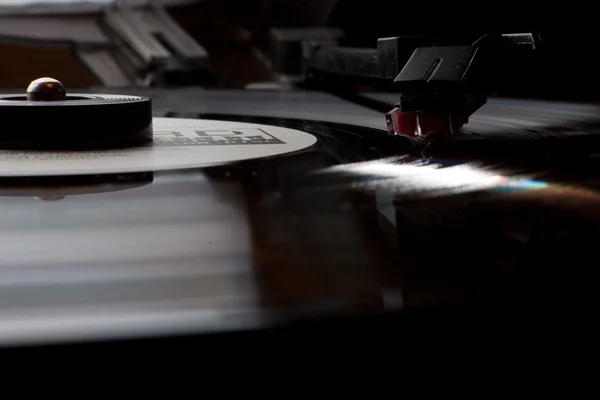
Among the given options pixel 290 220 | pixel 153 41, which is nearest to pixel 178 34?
pixel 153 41

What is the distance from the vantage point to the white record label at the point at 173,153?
0.58 metres

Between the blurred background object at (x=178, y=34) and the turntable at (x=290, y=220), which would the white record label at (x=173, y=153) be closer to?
the turntable at (x=290, y=220)

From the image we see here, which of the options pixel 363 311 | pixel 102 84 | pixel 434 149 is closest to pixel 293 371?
pixel 363 311

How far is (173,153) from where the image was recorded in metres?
0.68

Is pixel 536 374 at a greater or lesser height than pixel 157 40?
lesser

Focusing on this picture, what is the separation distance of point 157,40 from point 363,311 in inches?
76.6

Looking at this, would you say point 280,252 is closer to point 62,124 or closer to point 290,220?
point 290,220

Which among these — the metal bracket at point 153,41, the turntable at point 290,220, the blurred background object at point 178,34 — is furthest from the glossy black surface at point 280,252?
the metal bracket at point 153,41

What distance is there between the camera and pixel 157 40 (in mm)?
2121

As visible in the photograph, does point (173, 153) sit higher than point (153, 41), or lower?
lower

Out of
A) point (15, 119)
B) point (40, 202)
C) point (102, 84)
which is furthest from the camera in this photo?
point (102, 84)

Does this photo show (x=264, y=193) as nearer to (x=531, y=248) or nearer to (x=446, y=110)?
(x=531, y=248)

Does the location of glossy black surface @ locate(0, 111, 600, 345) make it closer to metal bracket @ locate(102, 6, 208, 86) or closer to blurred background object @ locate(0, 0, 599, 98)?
blurred background object @ locate(0, 0, 599, 98)

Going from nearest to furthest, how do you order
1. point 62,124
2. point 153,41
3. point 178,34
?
1. point 62,124
2. point 153,41
3. point 178,34
